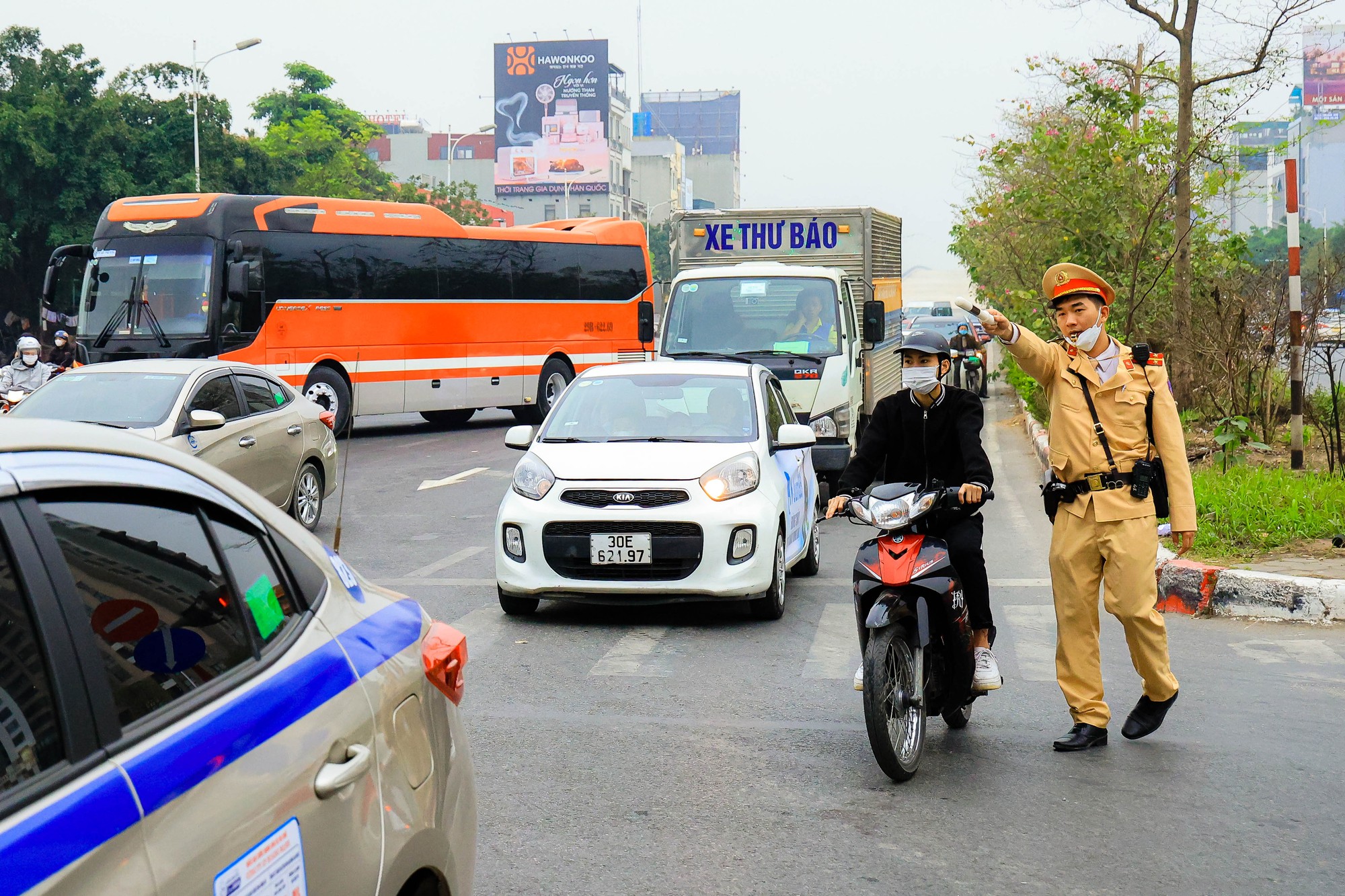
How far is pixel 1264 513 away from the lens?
998 cm

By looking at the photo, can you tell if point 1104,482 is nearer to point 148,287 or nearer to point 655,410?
point 655,410

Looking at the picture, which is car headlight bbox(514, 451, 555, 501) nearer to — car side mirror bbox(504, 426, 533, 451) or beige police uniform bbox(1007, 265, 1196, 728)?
car side mirror bbox(504, 426, 533, 451)

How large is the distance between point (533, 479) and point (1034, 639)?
2899 millimetres

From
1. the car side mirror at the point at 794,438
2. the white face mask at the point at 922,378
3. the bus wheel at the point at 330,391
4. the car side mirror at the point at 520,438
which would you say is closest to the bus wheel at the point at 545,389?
the bus wheel at the point at 330,391

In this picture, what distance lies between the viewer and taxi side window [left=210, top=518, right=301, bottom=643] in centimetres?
244

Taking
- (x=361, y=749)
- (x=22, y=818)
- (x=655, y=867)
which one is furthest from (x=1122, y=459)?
Answer: (x=22, y=818)

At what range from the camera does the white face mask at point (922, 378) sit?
5793 mm

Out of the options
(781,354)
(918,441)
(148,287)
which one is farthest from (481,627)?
(148,287)

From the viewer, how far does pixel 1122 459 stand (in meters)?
5.66

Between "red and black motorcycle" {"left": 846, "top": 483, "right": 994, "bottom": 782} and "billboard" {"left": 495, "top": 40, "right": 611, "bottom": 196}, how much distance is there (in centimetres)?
10868

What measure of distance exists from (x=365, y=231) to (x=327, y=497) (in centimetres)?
940

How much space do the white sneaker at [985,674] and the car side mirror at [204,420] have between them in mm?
6453

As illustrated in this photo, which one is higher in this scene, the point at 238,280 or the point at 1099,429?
the point at 238,280

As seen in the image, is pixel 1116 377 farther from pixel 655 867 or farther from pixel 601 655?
pixel 601 655
